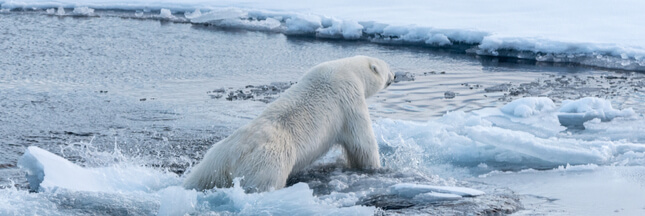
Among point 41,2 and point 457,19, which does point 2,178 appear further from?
point 41,2

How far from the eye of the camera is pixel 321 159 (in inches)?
235

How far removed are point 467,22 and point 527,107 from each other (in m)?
6.58

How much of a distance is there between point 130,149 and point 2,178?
4.13ft

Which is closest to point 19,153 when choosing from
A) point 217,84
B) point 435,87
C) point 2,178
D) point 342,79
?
point 2,178

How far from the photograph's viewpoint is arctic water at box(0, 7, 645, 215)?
15.4 ft

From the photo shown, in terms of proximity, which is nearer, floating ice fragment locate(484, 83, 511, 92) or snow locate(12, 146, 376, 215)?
snow locate(12, 146, 376, 215)

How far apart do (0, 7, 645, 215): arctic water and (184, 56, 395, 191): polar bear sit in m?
0.17

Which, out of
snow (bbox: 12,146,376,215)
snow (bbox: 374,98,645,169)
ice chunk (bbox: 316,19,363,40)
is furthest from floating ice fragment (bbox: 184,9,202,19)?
snow (bbox: 12,146,376,215)

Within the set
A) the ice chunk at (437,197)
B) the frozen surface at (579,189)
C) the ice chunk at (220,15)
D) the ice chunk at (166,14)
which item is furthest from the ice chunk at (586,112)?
the ice chunk at (166,14)

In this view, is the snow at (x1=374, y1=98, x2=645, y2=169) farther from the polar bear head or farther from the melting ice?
the polar bear head

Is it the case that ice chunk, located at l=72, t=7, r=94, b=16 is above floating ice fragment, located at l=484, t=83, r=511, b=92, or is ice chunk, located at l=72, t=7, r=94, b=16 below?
above

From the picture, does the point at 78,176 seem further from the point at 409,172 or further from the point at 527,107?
the point at 527,107

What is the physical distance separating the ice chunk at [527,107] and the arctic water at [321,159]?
2cm

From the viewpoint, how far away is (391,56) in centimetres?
1154
